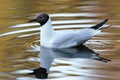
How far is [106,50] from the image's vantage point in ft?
28.5

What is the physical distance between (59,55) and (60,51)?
11.6 inches

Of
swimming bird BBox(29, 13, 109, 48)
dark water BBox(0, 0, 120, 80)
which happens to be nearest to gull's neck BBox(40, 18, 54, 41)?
swimming bird BBox(29, 13, 109, 48)

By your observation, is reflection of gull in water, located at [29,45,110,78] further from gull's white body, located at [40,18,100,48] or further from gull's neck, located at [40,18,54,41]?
gull's neck, located at [40,18,54,41]

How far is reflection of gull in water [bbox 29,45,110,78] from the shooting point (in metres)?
7.97

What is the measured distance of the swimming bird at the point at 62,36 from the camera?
9055 millimetres

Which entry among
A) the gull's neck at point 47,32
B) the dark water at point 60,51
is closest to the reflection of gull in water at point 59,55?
the dark water at point 60,51

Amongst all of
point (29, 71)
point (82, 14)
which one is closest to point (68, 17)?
point (82, 14)

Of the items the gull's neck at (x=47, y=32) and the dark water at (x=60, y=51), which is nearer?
the dark water at (x=60, y=51)

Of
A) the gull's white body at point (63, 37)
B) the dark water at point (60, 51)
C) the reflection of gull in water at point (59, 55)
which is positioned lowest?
the reflection of gull in water at point (59, 55)

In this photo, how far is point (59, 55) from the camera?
8.61m

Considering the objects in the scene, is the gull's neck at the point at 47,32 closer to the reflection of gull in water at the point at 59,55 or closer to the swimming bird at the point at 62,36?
the swimming bird at the point at 62,36

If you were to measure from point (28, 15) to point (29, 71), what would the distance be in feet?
12.7

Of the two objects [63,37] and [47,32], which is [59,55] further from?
[47,32]

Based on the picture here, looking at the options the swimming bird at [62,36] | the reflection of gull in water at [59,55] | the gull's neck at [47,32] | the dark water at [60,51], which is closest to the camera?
the dark water at [60,51]
